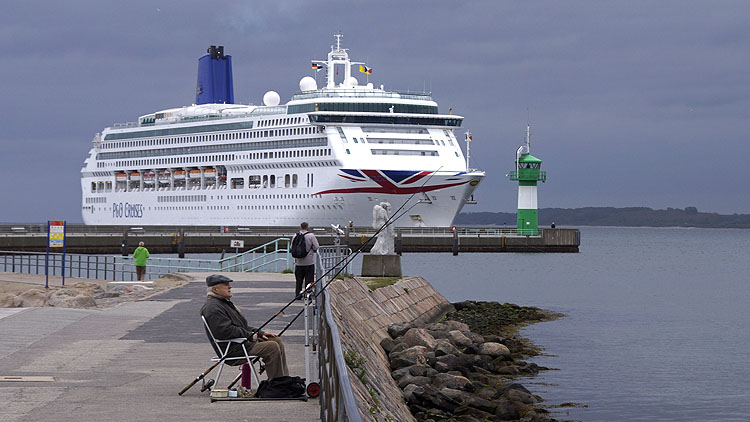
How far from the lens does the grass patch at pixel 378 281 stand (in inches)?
965

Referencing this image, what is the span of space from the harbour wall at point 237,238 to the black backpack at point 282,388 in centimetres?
4017

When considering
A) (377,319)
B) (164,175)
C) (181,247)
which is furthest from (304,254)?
(164,175)

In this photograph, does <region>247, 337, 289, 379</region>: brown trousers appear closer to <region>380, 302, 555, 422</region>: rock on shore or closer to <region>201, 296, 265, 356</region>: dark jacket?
<region>201, 296, 265, 356</region>: dark jacket

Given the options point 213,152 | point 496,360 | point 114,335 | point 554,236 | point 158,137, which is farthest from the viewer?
point 158,137

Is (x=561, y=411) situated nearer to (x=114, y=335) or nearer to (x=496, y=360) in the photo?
(x=496, y=360)

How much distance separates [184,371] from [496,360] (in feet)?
32.6

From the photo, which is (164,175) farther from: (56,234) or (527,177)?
(56,234)

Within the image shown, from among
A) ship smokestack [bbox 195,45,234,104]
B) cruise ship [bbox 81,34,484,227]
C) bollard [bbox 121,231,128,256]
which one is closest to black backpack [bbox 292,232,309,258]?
bollard [bbox 121,231,128,256]

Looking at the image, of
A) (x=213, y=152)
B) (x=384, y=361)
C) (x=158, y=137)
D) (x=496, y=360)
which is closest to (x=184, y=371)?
(x=384, y=361)

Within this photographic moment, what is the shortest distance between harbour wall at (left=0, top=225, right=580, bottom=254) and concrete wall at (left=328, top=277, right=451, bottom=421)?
22289 millimetres

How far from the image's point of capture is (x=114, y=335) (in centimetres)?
1483

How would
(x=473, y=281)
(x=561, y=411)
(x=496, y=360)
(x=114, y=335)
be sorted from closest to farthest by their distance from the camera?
(x=114, y=335) → (x=561, y=411) → (x=496, y=360) → (x=473, y=281)

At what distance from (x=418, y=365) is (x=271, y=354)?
7.07 meters

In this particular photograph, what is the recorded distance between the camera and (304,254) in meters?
18.8
